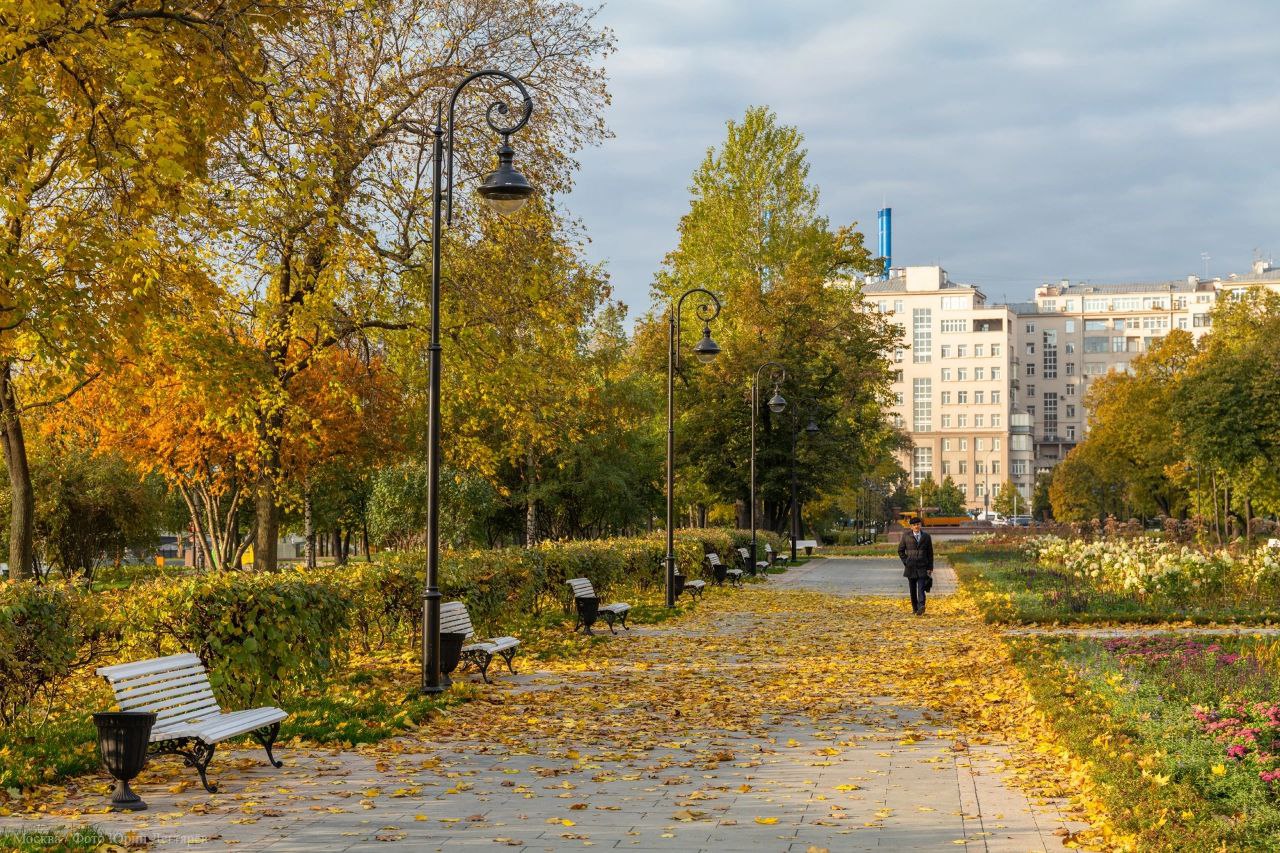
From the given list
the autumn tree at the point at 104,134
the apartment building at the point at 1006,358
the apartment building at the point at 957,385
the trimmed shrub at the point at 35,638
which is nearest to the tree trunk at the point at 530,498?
the autumn tree at the point at 104,134

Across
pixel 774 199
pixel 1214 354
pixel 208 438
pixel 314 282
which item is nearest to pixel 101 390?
pixel 208 438

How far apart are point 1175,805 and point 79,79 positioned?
12.8m

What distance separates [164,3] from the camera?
1451cm

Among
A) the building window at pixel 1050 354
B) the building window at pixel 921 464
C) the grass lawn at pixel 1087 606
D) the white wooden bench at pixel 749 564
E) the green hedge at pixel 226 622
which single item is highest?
the building window at pixel 1050 354

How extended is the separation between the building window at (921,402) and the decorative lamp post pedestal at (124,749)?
Result: 14945 centimetres

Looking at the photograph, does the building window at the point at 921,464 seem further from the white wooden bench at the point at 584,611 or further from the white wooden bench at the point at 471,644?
the white wooden bench at the point at 471,644

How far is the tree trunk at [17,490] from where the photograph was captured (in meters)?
20.2

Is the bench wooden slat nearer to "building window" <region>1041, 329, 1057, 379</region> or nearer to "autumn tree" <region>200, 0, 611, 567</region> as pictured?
"autumn tree" <region>200, 0, 611, 567</region>

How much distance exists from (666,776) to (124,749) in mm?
3365

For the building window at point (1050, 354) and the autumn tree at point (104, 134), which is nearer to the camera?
the autumn tree at point (104, 134)

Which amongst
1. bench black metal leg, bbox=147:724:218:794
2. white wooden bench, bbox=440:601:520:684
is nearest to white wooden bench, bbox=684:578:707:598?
white wooden bench, bbox=440:601:520:684

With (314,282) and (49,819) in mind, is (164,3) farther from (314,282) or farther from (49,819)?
(49,819)

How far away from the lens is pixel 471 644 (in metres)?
13.8

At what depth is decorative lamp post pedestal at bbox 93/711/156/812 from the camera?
24.4 ft
